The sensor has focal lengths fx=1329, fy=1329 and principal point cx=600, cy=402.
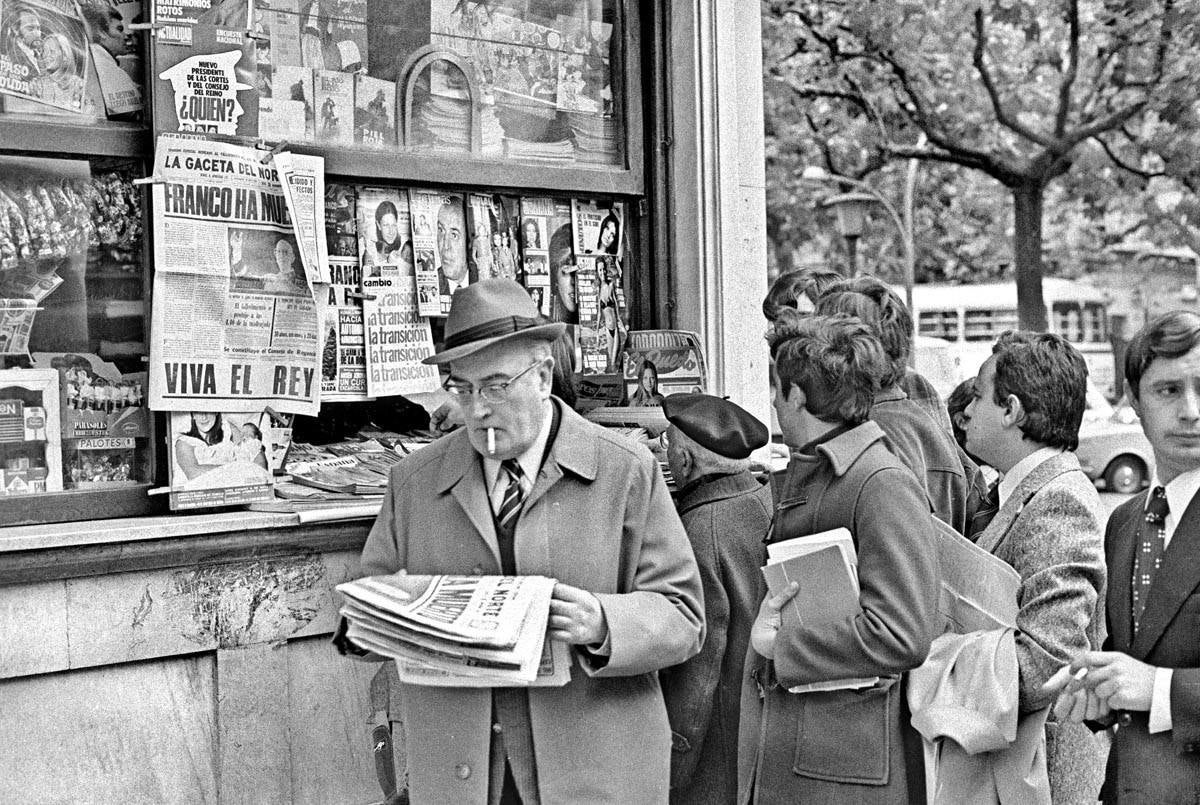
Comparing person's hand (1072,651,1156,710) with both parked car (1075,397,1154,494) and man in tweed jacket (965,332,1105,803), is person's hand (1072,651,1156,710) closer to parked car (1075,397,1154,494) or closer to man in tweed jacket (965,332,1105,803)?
man in tweed jacket (965,332,1105,803)

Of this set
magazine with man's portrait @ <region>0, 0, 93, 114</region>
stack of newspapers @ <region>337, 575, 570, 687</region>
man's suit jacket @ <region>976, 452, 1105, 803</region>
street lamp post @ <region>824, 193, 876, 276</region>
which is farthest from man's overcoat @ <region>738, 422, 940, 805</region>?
street lamp post @ <region>824, 193, 876, 276</region>

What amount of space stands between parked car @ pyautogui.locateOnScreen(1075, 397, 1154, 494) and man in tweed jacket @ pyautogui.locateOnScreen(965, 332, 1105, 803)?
15.3m

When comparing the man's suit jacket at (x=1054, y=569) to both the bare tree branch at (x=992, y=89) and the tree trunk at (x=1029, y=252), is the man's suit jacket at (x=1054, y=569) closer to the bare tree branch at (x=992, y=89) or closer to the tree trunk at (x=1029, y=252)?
the bare tree branch at (x=992, y=89)

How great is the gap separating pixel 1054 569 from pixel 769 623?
0.64m

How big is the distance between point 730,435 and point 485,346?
968mm

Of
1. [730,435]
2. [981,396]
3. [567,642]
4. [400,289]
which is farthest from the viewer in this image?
[400,289]

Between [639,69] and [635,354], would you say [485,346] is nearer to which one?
[635,354]

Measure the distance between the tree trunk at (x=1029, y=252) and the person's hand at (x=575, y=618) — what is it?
12764 millimetres

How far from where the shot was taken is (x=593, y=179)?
4.93 meters

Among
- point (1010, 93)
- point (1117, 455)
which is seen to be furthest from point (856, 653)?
point (1117, 455)

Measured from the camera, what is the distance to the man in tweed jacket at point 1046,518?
288 centimetres

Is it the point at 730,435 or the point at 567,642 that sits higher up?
the point at 730,435

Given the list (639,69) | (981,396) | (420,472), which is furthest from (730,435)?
(639,69)

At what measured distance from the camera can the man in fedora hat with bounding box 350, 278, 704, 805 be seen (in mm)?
2697
